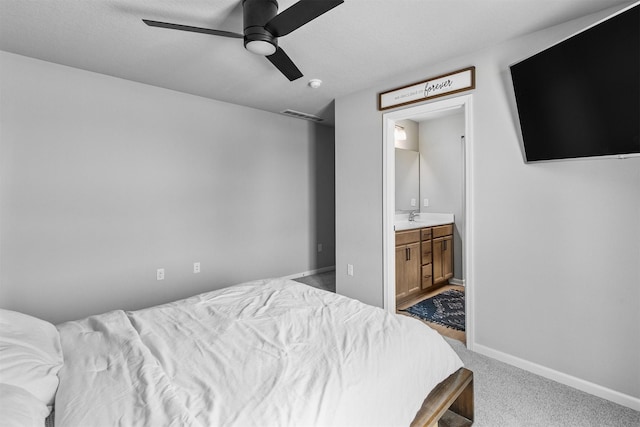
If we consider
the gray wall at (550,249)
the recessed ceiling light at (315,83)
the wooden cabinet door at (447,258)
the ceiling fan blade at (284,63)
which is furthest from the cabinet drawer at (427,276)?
the ceiling fan blade at (284,63)

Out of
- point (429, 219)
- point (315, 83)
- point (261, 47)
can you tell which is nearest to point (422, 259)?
point (429, 219)

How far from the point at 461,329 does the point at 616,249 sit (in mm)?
1438

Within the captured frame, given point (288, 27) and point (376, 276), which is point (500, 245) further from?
point (288, 27)

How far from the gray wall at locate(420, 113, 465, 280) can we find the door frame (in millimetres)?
1625

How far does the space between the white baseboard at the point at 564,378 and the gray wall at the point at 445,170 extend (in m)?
2.02

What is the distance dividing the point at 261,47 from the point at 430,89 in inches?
67.2

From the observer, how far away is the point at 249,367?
3.97ft

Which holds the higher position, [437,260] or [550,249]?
[550,249]

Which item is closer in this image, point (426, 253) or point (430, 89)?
point (430, 89)

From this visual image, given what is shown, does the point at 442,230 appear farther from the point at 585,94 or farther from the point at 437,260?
the point at 585,94

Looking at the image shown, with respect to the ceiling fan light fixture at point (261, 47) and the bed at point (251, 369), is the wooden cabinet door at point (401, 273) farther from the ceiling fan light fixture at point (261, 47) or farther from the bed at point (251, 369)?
the ceiling fan light fixture at point (261, 47)

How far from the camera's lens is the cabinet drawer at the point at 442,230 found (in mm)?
4156

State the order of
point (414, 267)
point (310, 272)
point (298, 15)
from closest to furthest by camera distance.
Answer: point (298, 15) → point (414, 267) → point (310, 272)

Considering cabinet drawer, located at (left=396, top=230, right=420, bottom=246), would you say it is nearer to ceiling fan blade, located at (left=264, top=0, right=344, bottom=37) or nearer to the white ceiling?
the white ceiling
